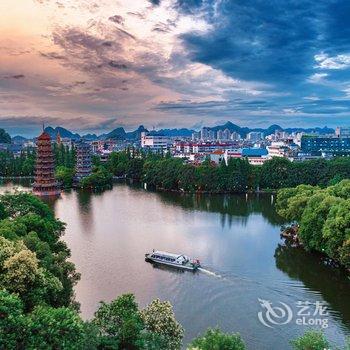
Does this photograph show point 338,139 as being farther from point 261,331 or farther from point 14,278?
point 14,278

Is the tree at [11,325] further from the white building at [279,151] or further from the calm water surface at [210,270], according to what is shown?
the white building at [279,151]

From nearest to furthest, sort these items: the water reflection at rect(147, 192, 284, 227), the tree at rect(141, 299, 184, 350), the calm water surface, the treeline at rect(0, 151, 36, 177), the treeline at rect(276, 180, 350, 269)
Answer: the tree at rect(141, 299, 184, 350) < the calm water surface < the treeline at rect(276, 180, 350, 269) < the water reflection at rect(147, 192, 284, 227) < the treeline at rect(0, 151, 36, 177)

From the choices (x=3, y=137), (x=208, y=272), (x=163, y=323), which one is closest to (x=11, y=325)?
(x=163, y=323)

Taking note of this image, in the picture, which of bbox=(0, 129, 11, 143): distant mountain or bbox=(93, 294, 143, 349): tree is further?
bbox=(0, 129, 11, 143): distant mountain

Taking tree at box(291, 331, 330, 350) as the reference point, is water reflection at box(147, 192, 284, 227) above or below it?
below

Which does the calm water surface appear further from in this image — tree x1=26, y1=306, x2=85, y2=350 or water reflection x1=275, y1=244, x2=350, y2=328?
tree x1=26, y1=306, x2=85, y2=350

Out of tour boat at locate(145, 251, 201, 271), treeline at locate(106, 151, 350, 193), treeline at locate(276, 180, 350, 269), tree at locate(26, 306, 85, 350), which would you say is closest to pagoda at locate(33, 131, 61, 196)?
treeline at locate(106, 151, 350, 193)

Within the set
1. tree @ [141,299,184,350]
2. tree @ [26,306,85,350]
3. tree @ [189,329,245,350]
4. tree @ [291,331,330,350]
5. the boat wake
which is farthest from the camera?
the boat wake
